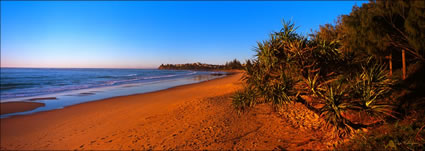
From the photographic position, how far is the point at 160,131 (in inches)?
254

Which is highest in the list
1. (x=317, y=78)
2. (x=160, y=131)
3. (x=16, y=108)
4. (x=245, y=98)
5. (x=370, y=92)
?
(x=317, y=78)

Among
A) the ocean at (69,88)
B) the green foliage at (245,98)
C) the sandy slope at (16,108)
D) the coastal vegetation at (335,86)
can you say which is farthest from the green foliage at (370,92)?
the sandy slope at (16,108)

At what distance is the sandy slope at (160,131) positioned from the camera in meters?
5.42

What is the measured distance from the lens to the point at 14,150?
568 centimetres

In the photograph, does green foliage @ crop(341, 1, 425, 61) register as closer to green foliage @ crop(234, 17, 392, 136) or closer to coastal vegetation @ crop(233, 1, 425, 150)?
coastal vegetation @ crop(233, 1, 425, 150)

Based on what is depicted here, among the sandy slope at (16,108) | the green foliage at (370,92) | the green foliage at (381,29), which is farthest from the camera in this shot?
the sandy slope at (16,108)

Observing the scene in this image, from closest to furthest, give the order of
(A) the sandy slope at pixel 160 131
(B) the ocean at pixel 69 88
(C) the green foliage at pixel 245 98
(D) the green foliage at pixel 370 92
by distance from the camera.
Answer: (D) the green foliage at pixel 370 92 < (C) the green foliage at pixel 245 98 < (A) the sandy slope at pixel 160 131 < (B) the ocean at pixel 69 88

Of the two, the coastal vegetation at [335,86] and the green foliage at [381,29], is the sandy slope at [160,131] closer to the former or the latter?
the coastal vegetation at [335,86]

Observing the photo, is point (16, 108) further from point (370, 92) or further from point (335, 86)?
point (370, 92)

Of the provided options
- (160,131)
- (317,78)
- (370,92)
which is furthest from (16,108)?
(370,92)

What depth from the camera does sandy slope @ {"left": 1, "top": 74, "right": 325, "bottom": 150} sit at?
542 cm

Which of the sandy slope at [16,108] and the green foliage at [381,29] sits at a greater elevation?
the green foliage at [381,29]

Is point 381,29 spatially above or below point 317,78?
above

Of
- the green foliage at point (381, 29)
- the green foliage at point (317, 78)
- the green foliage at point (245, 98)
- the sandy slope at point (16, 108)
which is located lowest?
the sandy slope at point (16, 108)
